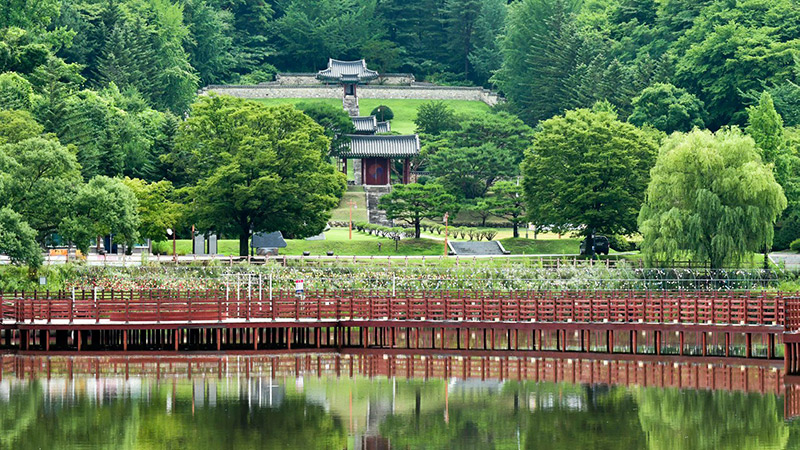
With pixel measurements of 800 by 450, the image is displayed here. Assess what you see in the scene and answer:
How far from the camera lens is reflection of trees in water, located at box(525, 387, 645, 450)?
43500mm

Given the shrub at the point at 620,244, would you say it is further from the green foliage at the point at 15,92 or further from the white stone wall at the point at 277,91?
the white stone wall at the point at 277,91

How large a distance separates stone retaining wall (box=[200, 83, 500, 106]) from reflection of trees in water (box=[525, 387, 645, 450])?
105 meters

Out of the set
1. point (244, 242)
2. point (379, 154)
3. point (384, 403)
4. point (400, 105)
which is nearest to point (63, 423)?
point (384, 403)

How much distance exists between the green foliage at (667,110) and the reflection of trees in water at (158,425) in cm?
6143

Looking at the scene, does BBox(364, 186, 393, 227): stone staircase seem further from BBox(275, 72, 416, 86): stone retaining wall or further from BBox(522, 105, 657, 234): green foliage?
BBox(275, 72, 416, 86): stone retaining wall

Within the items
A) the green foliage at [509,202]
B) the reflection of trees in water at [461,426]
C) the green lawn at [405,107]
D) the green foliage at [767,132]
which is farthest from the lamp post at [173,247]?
the green lawn at [405,107]

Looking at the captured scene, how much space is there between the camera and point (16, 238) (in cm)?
6775

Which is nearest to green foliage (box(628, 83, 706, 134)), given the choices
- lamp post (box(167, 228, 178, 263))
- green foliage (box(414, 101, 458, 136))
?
green foliage (box(414, 101, 458, 136))

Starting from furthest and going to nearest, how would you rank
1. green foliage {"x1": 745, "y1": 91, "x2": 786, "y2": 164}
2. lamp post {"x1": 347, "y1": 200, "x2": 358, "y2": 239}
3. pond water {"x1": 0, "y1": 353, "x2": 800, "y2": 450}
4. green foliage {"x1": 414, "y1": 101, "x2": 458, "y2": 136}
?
1. green foliage {"x1": 414, "y1": 101, "x2": 458, "y2": 136}
2. lamp post {"x1": 347, "y1": 200, "x2": 358, "y2": 239}
3. green foliage {"x1": 745, "y1": 91, "x2": 786, "y2": 164}
4. pond water {"x1": 0, "y1": 353, "x2": 800, "y2": 450}

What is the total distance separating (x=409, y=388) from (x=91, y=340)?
1543cm

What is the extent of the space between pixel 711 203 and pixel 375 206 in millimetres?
37894

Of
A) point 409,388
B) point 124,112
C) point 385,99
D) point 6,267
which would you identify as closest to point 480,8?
point 385,99

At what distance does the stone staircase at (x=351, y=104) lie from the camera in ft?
496

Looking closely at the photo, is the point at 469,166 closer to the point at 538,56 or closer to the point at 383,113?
the point at 538,56
